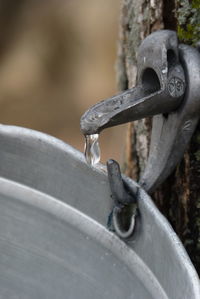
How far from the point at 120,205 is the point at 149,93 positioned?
0.13 meters

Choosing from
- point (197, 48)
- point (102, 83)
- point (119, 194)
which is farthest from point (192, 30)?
point (102, 83)

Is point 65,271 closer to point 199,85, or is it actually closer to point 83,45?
point 199,85

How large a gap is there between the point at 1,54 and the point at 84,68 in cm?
40

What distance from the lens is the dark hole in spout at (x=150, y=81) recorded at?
72 cm

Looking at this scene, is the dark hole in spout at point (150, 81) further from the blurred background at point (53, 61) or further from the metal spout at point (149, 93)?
the blurred background at point (53, 61)

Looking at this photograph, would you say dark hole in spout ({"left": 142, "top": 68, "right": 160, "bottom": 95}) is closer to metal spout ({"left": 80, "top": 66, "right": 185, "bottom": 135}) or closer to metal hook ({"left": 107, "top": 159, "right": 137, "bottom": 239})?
metal spout ({"left": 80, "top": 66, "right": 185, "bottom": 135})

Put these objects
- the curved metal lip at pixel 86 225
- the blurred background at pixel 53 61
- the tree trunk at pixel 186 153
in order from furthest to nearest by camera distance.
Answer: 1. the blurred background at pixel 53 61
2. the tree trunk at pixel 186 153
3. the curved metal lip at pixel 86 225

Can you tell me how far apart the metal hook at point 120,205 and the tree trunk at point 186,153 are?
0.16 m

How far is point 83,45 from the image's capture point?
318 cm

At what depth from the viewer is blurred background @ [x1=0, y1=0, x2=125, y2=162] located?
3115mm

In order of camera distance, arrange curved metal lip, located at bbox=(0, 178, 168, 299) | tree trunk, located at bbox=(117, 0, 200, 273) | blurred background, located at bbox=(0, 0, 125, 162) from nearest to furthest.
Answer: curved metal lip, located at bbox=(0, 178, 168, 299)
tree trunk, located at bbox=(117, 0, 200, 273)
blurred background, located at bbox=(0, 0, 125, 162)

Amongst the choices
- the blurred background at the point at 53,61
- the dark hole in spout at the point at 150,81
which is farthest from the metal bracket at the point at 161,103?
the blurred background at the point at 53,61

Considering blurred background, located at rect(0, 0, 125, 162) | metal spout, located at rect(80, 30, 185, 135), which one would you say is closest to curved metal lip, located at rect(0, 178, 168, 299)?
metal spout, located at rect(80, 30, 185, 135)

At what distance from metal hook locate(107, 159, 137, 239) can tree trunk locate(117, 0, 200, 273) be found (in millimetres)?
157
